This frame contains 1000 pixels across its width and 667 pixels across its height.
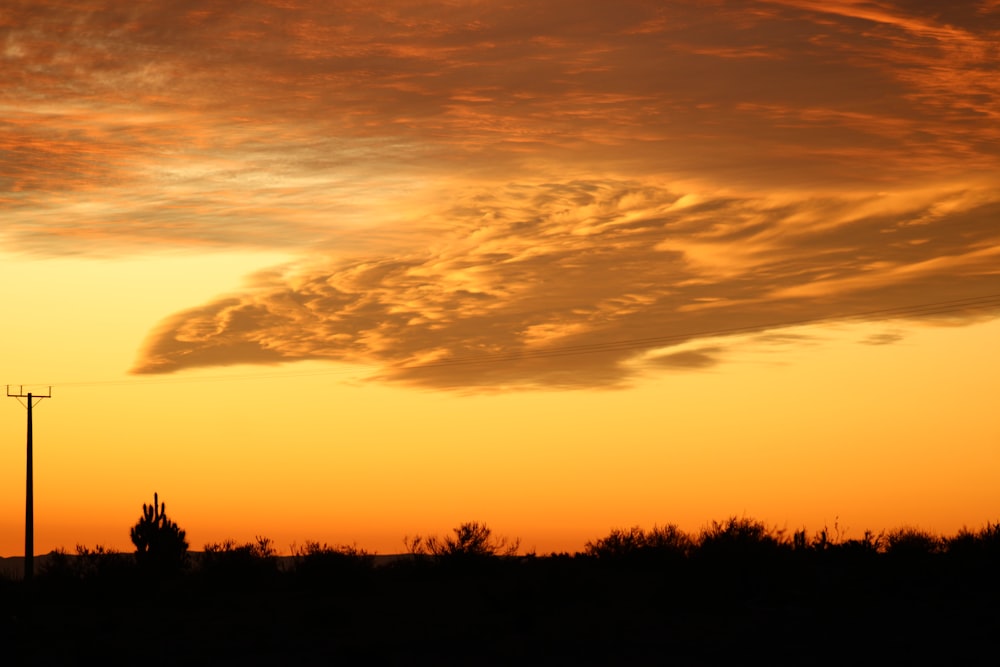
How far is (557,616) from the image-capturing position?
29344 millimetres

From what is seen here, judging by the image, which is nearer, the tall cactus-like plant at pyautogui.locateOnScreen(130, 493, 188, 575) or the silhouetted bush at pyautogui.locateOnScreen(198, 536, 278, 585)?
the silhouetted bush at pyautogui.locateOnScreen(198, 536, 278, 585)

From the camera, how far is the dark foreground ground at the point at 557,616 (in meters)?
26.0

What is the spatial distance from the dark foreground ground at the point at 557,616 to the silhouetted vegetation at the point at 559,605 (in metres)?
0.06

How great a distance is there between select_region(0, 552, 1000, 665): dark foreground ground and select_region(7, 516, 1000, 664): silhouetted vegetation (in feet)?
0.21

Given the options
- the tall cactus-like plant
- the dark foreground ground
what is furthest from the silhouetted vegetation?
the tall cactus-like plant

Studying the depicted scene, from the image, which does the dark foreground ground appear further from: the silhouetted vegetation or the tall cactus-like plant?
the tall cactus-like plant

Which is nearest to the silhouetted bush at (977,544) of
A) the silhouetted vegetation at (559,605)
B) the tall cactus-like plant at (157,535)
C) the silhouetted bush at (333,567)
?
the silhouetted vegetation at (559,605)

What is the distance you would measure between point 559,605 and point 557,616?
1.29 m

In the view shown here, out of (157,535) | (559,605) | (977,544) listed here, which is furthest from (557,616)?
(157,535)

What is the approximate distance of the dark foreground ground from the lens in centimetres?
2605

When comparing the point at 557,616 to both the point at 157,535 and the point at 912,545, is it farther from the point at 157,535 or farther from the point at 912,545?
the point at 157,535

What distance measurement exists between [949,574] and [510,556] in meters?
13.5

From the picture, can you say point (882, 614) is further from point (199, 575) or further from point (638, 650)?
point (199, 575)

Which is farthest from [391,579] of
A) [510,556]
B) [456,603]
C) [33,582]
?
[33,582]
